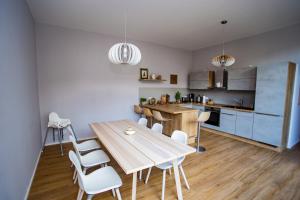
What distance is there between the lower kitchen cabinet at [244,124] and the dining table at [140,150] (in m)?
2.74

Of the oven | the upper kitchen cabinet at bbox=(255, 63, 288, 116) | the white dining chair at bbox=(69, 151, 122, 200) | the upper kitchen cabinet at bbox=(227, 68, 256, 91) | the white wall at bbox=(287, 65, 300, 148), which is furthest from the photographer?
the oven

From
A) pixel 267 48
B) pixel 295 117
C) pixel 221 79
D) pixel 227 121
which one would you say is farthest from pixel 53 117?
pixel 295 117

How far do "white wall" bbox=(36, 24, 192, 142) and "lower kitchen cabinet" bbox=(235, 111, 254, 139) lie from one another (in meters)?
2.89

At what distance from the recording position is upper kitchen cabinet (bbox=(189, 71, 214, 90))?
4.84 meters

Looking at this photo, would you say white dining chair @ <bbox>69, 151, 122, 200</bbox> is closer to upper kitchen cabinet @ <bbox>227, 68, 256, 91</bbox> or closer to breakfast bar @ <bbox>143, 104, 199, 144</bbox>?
breakfast bar @ <bbox>143, 104, 199, 144</bbox>

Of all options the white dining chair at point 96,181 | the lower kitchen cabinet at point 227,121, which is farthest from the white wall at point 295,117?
the white dining chair at point 96,181

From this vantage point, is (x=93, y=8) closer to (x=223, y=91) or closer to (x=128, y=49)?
(x=128, y=49)

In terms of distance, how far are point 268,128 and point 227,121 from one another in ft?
3.05

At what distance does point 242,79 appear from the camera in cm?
395

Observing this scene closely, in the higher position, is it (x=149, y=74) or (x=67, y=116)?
(x=149, y=74)

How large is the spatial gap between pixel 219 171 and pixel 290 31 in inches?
141

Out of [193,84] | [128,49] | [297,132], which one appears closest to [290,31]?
[297,132]

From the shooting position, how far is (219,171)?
8.00 feet

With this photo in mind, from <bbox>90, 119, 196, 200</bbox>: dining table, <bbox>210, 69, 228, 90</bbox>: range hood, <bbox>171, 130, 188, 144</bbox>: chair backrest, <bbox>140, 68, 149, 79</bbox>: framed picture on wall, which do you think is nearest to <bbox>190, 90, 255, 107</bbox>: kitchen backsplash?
<bbox>210, 69, 228, 90</bbox>: range hood
